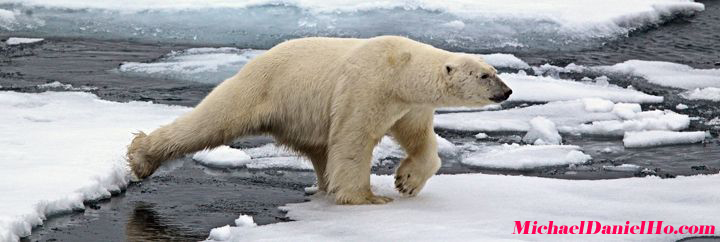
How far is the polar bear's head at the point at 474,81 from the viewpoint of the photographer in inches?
238

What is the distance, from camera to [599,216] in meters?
5.90

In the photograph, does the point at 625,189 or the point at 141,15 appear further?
the point at 141,15

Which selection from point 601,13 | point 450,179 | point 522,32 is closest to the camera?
point 450,179

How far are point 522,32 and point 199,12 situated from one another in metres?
3.73

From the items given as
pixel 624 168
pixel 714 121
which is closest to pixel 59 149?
pixel 624 168

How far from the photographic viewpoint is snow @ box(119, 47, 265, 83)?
35.7 feet

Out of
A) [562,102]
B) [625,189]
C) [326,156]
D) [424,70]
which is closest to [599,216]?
[625,189]

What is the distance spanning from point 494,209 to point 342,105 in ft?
3.22

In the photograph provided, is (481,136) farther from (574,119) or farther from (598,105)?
(598,105)

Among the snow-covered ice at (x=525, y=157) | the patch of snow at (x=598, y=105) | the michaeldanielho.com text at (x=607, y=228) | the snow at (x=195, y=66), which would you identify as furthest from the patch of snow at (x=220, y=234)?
the snow at (x=195, y=66)

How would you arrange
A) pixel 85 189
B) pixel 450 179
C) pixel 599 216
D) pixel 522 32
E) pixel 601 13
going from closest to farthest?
Answer: 1. pixel 599 216
2. pixel 85 189
3. pixel 450 179
4. pixel 522 32
5. pixel 601 13

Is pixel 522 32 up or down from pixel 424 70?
down

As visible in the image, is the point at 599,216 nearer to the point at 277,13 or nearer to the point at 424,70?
the point at 424,70

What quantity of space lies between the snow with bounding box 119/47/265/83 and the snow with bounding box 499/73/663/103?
262 centimetres
